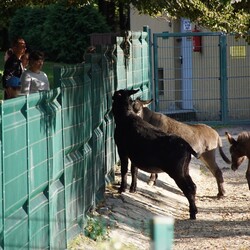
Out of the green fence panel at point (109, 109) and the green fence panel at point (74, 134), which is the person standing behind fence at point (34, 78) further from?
the green fence panel at point (109, 109)

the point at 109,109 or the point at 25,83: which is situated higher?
the point at 25,83

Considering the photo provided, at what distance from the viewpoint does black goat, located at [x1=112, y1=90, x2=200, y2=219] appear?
11.2 meters

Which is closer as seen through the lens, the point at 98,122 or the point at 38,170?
the point at 38,170

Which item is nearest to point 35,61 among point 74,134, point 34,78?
point 34,78

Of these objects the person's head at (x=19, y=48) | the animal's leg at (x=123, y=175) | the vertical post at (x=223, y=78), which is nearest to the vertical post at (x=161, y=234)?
the animal's leg at (x=123, y=175)

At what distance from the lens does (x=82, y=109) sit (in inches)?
405

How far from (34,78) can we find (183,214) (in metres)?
2.99

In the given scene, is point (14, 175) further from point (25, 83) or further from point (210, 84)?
point (210, 84)

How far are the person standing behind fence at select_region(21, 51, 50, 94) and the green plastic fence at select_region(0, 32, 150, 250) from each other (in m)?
0.57

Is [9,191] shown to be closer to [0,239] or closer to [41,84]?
[0,239]

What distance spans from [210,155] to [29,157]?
22.0 ft

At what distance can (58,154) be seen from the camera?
8.70m

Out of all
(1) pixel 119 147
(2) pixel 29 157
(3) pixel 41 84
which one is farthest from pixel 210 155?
(2) pixel 29 157

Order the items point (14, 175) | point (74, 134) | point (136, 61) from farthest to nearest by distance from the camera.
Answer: point (136, 61) → point (74, 134) → point (14, 175)
